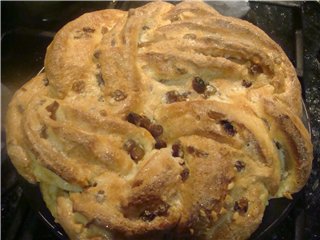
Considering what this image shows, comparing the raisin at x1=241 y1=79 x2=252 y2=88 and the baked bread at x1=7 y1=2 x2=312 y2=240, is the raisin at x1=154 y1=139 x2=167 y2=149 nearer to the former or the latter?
the baked bread at x1=7 y1=2 x2=312 y2=240

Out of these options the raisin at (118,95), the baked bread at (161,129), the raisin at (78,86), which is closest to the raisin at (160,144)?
the baked bread at (161,129)

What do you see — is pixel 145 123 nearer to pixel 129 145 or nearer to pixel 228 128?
pixel 129 145

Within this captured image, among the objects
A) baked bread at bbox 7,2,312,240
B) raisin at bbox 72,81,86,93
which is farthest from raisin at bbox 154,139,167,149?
raisin at bbox 72,81,86,93

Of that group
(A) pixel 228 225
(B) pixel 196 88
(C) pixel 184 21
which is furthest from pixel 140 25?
(A) pixel 228 225

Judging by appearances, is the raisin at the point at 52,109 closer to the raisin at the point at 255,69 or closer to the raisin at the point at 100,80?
the raisin at the point at 100,80

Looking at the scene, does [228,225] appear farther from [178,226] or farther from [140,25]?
[140,25]

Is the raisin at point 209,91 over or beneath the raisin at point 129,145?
over

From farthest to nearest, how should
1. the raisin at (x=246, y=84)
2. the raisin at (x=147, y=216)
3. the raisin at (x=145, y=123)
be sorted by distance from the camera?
the raisin at (x=246, y=84), the raisin at (x=145, y=123), the raisin at (x=147, y=216)
